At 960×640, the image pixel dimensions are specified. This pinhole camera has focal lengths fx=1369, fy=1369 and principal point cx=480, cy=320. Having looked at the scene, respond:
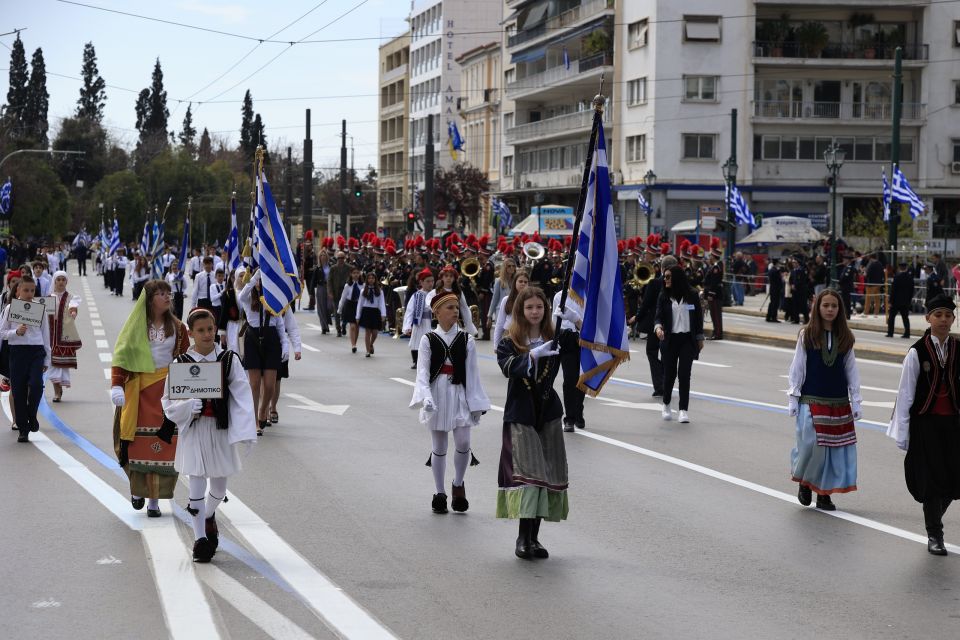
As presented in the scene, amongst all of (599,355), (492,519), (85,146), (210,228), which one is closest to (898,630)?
(599,355)

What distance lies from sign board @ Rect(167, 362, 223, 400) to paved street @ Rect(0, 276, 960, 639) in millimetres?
998

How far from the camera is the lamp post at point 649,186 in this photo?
60.8 metres

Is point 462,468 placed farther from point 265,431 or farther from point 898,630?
point 265,431

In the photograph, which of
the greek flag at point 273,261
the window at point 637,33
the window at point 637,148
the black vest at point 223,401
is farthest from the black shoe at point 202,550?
the window at point 637,33

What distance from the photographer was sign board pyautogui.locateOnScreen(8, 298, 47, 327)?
44.2ft

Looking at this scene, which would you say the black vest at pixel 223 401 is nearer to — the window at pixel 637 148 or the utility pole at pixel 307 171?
the utility pole at pixel 307 171

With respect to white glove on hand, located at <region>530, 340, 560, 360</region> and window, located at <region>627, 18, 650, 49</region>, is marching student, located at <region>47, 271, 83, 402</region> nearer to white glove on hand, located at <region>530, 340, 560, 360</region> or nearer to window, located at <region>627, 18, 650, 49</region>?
white glove on hand, located at <region>530, 340, 560, 360</region>

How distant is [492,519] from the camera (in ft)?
31.2

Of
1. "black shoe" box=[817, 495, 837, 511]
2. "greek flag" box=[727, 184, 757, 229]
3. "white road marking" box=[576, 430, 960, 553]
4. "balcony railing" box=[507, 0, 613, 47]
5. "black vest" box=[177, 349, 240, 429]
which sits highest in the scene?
"balcony railing" box=[507, 0, 613, 47]

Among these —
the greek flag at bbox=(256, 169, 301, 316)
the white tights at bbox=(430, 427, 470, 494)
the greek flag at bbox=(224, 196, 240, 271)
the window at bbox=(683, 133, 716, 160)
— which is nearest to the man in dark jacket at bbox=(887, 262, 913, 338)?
the greek flag at bbox=(224, 196, 240, 271)

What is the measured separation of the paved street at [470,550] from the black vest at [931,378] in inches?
36.5

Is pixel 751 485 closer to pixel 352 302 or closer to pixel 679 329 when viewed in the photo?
pixel 679 329

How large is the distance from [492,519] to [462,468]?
432 mm

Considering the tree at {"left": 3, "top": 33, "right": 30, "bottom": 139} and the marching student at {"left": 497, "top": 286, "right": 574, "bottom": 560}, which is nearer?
the marching student at {"left": 497, "top": 286, "right": 574, "bottom": 560}
